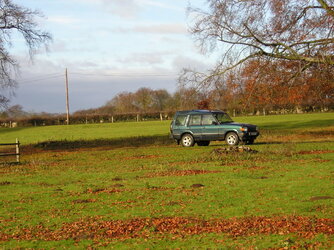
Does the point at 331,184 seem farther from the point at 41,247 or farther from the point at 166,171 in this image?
the point at 41,247

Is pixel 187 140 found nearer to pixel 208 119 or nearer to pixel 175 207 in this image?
pixel 208 119

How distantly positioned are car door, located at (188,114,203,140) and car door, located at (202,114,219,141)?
190 mm

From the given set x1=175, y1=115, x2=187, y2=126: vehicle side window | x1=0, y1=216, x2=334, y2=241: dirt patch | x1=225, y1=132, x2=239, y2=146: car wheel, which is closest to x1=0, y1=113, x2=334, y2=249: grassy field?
x1=0, y1=216, x2=334, y2=241: dirt patch

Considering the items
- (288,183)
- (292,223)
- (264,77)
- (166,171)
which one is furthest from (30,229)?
(264,77)

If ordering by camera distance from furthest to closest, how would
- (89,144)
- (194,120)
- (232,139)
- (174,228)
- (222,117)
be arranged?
(89,144), (222,117), (194,120), (232,139), (174,228)

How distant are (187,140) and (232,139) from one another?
2946 mm

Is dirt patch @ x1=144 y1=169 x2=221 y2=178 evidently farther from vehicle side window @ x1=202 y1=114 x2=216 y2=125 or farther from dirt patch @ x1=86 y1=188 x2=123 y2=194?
vehicle side window @ x1=202 y1=114 x2=216 y2=125

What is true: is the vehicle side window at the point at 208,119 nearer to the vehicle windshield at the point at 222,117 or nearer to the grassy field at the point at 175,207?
the vehicle windshield at the point at 222,117

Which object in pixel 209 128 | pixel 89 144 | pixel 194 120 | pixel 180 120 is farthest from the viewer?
pixel 89 144

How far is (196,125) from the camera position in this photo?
1112 inches

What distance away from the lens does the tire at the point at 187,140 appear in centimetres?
2862

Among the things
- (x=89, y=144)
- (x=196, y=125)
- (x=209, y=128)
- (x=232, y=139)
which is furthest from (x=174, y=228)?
(x=89, y=144)

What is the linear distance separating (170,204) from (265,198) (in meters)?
2.19

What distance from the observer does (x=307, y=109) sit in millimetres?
77625
